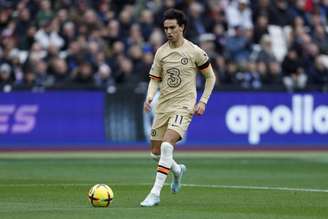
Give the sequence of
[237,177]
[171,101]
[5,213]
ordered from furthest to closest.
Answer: [237,177] < [171,101] < [5,213]

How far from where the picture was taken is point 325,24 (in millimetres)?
32656

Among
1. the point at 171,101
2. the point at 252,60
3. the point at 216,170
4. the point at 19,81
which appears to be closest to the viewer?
the point at 171,101

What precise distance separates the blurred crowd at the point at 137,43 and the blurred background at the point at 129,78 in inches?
1.3

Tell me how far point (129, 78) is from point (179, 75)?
45.0 feet

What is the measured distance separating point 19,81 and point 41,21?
85.5 inches

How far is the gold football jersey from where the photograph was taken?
15.0 m

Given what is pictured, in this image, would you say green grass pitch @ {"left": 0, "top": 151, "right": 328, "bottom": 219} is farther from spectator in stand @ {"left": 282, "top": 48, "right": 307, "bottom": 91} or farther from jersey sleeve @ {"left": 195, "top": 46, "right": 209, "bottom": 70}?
spectator in stand @ {"left": 282, "top": 48, "right": 307, "bottom": 91}

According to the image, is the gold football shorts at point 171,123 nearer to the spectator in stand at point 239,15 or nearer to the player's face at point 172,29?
the player's face at point 172,29

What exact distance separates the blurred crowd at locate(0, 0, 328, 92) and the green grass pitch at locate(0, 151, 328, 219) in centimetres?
243

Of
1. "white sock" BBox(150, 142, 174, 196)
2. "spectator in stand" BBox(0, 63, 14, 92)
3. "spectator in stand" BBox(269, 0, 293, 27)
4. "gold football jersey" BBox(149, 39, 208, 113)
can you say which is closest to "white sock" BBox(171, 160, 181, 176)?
"gold football jersey" BBox(149, 39, 208, 113)

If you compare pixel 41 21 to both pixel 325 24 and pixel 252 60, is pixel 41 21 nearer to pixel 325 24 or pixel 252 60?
pixel 252 60

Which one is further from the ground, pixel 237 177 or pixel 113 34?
pixel 113 34

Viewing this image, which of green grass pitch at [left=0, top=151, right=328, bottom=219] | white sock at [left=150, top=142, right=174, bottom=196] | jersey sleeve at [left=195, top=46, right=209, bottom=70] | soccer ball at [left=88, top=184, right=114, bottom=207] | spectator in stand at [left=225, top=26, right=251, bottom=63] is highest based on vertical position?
jersey sleeve at [left=195, top=46, right=209, bottom=70]

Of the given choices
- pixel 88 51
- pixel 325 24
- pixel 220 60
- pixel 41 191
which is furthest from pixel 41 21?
pixel 41 191
